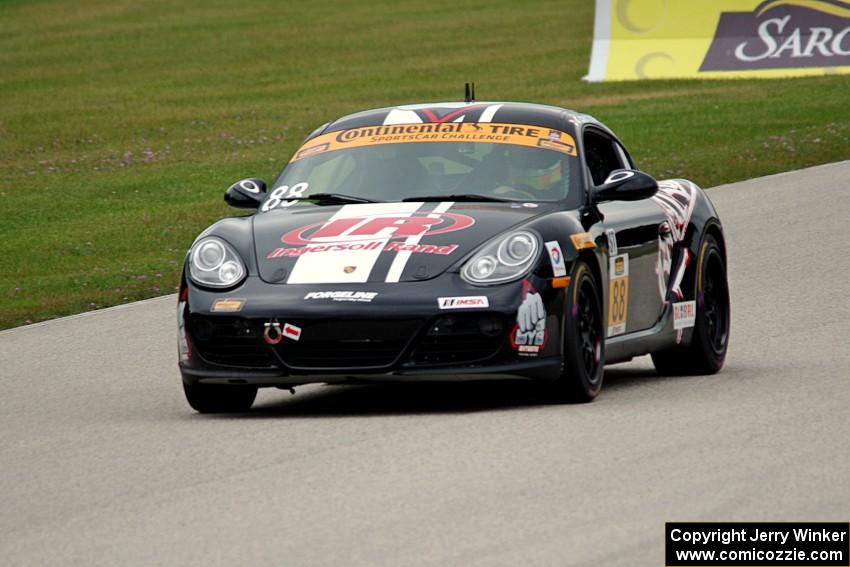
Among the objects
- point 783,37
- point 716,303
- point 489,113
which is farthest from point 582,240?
point 783,37

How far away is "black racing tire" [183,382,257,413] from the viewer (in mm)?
8391

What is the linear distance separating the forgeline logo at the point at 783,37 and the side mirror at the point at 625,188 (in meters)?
19.5

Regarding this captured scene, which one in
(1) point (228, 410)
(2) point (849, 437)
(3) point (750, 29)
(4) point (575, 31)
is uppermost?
(2) point (849, 437)

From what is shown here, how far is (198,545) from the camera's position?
5.54 m

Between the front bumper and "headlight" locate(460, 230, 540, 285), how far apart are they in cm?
5

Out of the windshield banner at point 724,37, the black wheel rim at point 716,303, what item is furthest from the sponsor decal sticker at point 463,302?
the windshield banner at point 724,37

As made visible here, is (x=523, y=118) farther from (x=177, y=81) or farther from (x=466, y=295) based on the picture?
(x=177, y=81)

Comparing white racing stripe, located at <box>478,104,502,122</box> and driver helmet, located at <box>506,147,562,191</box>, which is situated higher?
white racing stripe, located at <box>478,104,502,122</box>

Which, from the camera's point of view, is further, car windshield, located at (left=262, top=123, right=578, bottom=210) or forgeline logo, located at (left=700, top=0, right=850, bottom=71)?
forgeline logo, located at (left=700, top=0, right=850, bottom=71)

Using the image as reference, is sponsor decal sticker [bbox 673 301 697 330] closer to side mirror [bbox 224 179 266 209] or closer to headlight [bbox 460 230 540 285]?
headlight [bbox 460 230 540 285]

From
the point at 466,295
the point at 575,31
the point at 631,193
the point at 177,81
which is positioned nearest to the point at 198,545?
the point at 466,295

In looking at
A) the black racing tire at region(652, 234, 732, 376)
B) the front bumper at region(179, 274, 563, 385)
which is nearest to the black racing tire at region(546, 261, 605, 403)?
the front bumper at region(179, 274, 563, 385)

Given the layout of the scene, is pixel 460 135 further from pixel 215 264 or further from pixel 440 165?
pixel 215 264

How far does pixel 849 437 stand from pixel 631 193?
1.99 metres
